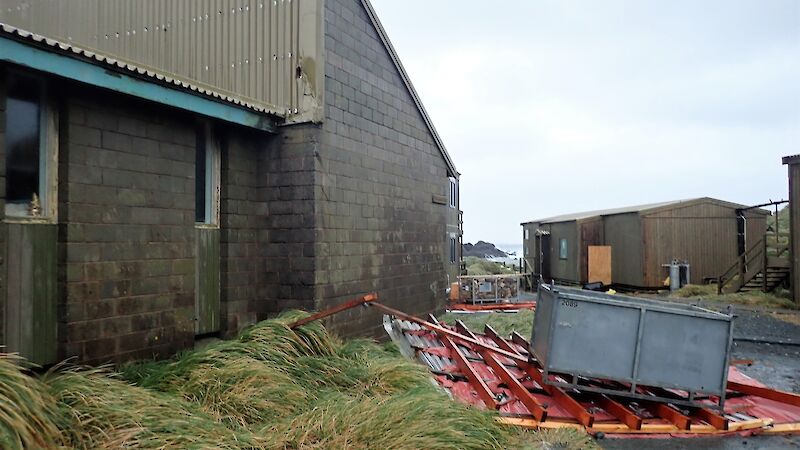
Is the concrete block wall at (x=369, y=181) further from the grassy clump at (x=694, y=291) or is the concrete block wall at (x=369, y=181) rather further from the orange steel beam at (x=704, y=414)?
the grassy clump at (x=694, y=291)

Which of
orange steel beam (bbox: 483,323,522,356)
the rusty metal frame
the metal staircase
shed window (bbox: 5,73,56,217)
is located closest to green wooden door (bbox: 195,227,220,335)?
the rusty metal frame

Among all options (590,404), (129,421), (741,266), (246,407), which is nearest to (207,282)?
(246,407)

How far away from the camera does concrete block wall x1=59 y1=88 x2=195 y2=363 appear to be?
18.1 ft

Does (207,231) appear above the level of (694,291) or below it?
above

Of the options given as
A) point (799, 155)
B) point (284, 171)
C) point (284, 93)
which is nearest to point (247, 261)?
point (284, 171)

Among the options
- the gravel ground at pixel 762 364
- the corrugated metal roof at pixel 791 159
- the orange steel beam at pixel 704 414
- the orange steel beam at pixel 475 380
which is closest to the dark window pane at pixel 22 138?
the orange steel beam at pixel 475 380

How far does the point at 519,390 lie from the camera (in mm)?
6281

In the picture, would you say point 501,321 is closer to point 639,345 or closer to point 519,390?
point 519,390

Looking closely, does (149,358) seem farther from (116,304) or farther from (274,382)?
(274,382)

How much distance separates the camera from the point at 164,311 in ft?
21.1

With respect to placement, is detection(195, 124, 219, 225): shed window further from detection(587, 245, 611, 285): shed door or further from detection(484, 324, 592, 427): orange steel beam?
detection(587, 245, 611, 285): shed door

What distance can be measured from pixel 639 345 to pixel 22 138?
675 centimetres

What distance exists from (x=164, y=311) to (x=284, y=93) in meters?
3.55

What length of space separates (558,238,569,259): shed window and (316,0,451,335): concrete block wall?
43.0 feet
